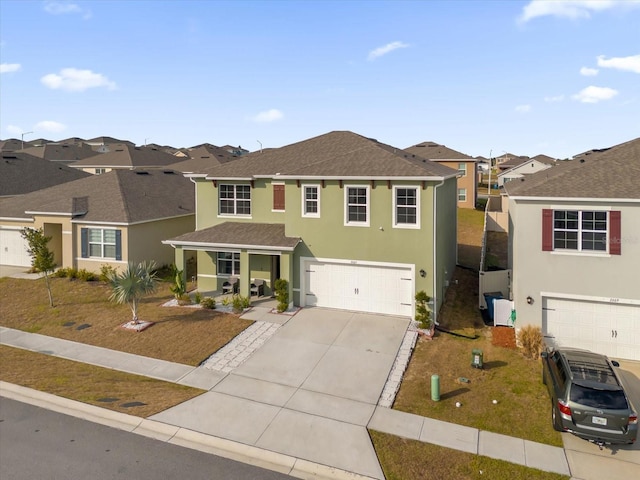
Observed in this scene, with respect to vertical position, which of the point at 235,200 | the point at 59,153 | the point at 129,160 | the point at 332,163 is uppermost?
the point at 59,153

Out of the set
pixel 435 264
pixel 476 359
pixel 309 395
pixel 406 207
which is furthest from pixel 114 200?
pixel 476 359

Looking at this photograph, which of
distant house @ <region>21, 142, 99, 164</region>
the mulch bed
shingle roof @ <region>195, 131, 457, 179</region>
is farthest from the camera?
distant house @ <region>21, 142, 99, 164</region>

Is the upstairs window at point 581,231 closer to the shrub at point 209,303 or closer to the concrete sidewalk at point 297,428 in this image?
the concrete sidewalk at point 297,428

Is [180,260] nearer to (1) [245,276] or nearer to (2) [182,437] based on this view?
(1) [245,276]

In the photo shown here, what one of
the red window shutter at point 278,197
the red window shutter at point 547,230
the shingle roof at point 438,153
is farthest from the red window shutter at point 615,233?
the shingle roof at point 438,153

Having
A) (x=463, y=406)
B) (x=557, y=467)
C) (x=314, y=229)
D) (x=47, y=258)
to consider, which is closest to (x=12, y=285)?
(x=47, y=258)

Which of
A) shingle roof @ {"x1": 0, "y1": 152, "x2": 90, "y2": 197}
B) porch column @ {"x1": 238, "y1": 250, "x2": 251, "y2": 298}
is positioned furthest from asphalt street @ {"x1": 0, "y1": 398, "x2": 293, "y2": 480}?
shingle roof @ {"x1": 0, "y1": 152, "x2": 90, "y2": 197}

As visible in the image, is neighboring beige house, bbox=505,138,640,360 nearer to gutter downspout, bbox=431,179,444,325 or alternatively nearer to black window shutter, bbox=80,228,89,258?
gutter downspout, bbox=431,179,444,325
